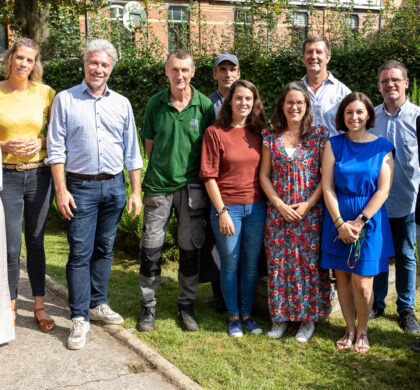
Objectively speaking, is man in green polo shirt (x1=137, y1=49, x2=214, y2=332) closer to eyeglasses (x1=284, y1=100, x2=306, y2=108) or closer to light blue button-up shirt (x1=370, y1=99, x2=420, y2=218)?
eyeglasses (x1=284, y1=100, x2=306, y2=108)

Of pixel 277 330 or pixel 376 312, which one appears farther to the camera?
pixel 376 312

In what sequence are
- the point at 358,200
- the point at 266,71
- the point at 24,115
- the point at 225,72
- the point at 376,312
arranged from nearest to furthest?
the point at 358,200, the point at 24,115, the point at 376,312, the point at 225,72, the point at 266,71

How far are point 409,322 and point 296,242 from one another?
127cm

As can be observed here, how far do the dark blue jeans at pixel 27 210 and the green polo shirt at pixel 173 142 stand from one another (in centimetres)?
81

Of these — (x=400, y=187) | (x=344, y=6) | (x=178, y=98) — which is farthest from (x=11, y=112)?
(x=344, y=6)

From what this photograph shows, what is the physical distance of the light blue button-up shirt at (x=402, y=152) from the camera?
388cm

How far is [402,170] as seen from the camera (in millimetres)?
3934

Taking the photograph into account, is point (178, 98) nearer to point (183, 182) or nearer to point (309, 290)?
point (183, 182)

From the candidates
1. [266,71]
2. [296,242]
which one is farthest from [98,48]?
[266,71]

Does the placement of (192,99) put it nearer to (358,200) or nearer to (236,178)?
(236,178)

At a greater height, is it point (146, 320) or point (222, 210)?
point (222, 210)

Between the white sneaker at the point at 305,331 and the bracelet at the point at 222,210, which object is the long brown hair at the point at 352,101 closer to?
the bracelet at the point at 222,210

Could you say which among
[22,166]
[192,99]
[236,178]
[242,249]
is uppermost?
[192,99]

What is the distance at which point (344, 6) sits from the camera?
1360 cm
